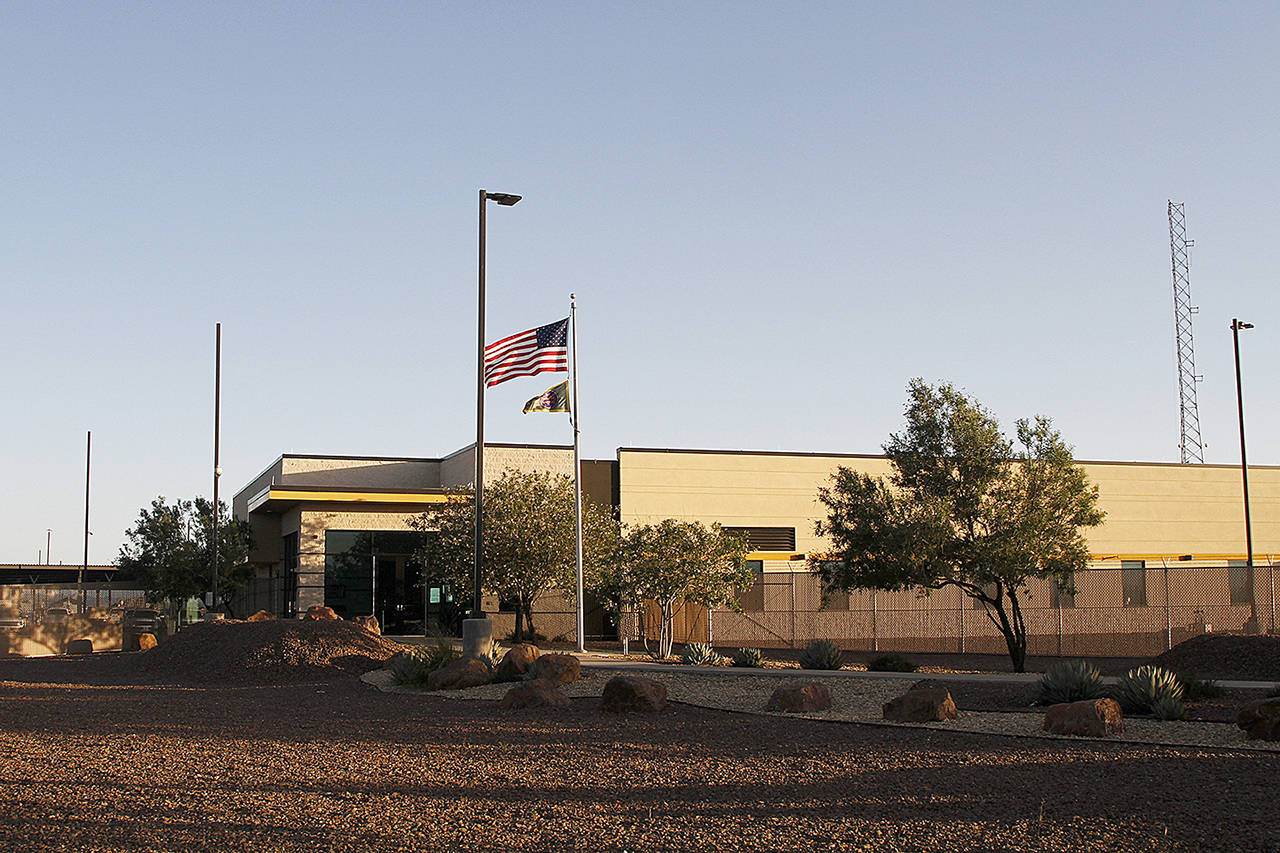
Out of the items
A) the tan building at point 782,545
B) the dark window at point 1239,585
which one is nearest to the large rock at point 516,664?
the tan building at point 782,545

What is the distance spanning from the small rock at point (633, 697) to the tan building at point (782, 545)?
15740 mm

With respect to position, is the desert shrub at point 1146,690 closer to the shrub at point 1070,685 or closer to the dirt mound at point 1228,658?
the shrub at point 1070,685

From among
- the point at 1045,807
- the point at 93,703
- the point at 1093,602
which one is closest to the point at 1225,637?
the point at 1093,602

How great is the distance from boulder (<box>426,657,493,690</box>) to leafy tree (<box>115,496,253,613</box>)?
78.5ft

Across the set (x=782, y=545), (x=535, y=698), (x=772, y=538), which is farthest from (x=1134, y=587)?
(x=535, y=698)

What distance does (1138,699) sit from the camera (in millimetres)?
13852

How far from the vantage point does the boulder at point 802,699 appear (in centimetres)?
1507

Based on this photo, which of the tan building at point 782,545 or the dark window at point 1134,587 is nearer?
the tan building at point 782,545

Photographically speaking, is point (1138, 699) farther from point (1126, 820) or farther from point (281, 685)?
point (281, 685)

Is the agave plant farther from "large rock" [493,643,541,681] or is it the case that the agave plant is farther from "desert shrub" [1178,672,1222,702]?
"large rock" [493,643,541,681]

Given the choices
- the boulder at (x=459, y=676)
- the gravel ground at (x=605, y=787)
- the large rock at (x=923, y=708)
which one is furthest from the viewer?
the boulder at (x=459, y=676)

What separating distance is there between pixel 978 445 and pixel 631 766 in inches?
609

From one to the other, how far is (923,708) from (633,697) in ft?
11.7

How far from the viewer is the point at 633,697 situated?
1529 cm
